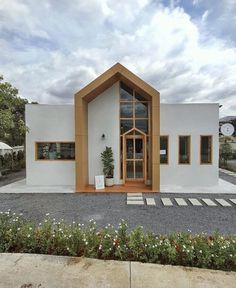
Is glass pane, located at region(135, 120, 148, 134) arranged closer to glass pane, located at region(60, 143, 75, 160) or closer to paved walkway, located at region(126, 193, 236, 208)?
glass pane, located at region(60, 143, 75, 160)

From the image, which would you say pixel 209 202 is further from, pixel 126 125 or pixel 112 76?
pixel 112 76

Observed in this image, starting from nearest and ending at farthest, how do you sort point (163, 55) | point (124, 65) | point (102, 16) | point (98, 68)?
point (102, 16), point (124, 65), point (163, 55), point (98, 68)

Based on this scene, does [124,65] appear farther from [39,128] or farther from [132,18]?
[39,128]

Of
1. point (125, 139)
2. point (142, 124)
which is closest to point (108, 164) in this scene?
point (125, 139)

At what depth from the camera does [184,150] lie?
11.4m

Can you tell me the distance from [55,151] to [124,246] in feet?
28.1

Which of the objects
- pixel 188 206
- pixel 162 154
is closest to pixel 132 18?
pixel 162 154

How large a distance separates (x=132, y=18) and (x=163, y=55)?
3775 millimetres

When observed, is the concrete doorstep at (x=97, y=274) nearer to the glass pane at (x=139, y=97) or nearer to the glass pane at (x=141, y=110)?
the glass pane at (x=141, y=110)

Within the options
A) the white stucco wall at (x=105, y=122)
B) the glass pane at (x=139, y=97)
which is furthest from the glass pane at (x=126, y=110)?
the glass pane at (x=139, y=97)

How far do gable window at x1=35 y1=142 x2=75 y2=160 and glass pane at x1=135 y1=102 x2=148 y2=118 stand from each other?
12.2 ft

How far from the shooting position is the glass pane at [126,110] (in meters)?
11.6

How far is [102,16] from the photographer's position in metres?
8.66

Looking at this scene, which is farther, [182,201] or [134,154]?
[134,154]
